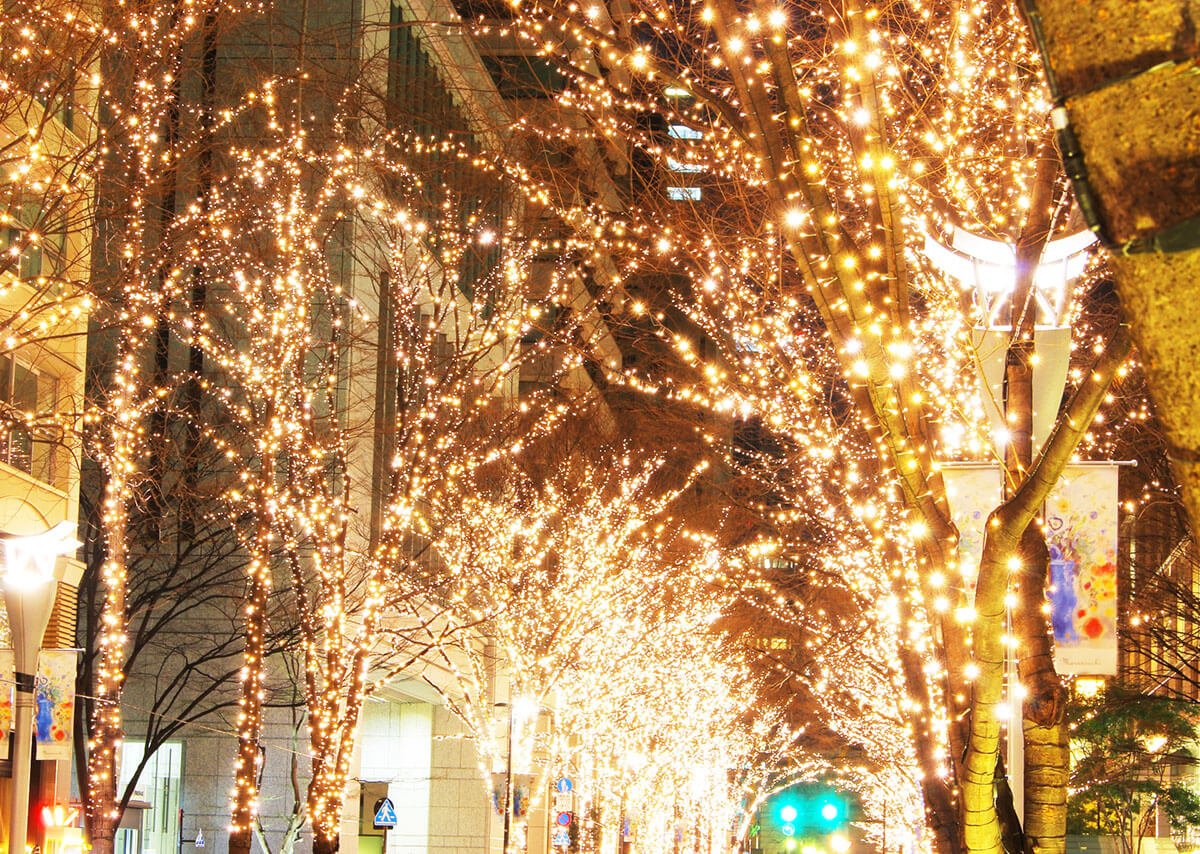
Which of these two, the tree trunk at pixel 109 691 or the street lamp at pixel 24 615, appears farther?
the street lamp at pixel 24 615

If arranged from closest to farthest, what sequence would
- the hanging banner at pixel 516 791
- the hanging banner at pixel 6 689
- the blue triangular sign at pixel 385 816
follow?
the hanging banner at pixel 6 689, the blue triangular sign at pixel 385 816, the hanging banner at pixel 516 791

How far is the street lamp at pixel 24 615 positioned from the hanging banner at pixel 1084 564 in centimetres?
1395

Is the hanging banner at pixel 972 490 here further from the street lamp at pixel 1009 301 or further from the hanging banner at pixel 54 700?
the hanging banner at pixel 54 700

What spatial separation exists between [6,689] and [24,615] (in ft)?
3.21

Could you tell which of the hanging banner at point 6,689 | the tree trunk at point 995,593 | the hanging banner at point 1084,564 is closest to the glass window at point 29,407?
the hanging banner at point 6,689

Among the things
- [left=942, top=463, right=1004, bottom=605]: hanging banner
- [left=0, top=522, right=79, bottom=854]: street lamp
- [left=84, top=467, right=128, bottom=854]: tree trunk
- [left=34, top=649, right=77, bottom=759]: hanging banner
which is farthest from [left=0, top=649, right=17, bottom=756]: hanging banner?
[left=942, top=463, right=1004, bottom=605]: hanging banner

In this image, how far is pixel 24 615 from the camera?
58.9 ft

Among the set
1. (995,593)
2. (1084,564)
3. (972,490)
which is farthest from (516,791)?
(995,593)

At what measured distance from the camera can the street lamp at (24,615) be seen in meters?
17.7

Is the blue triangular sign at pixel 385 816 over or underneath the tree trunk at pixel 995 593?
underneath

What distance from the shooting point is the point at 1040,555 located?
6.95m

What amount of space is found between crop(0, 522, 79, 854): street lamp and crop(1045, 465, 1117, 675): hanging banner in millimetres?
13955

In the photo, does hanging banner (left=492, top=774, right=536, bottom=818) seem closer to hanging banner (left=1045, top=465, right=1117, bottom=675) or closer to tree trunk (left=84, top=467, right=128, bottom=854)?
tree trunk (left=84, top=467, right=128, bottom=854)

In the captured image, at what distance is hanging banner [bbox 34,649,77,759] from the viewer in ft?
58.5
